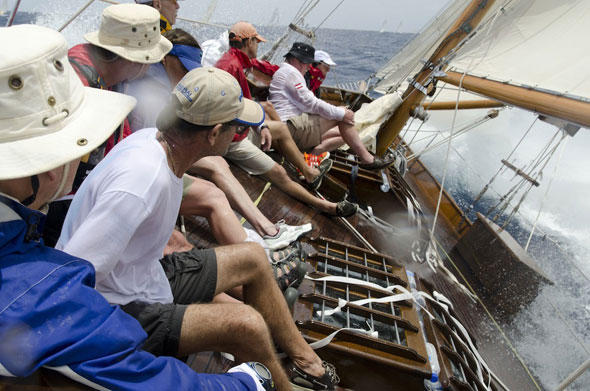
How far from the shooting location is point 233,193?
231 cm

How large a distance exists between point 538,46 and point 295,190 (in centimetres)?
442

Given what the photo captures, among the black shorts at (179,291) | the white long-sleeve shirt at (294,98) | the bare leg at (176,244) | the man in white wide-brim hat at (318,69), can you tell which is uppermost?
the man in white wide-brim hat at (318,69)

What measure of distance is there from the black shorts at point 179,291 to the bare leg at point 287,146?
6.28 ft

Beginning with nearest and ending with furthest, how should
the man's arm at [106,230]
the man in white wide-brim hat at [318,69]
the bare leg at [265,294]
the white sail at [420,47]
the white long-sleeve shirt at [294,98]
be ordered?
the man's arm at [106,230]
the bare leg at [265,294]
the white long-sleeve shirt at [294,98]
the man in white wide-brim hat at [318,69]
the white sail at [420,47]

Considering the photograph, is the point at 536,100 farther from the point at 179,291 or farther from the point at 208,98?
the point at 179,291

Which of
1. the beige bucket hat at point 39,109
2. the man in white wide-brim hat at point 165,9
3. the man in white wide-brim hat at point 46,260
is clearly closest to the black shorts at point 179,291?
the man in white wide-brim hat at point 46,260

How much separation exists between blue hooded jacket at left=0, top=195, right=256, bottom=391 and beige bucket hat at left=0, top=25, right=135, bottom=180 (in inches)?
4.0

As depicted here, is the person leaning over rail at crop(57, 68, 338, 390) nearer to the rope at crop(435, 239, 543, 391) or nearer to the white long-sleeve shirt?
the white long-sleeve shirt

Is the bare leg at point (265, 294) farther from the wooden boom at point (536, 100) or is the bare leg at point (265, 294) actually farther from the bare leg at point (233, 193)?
the wooden boom at point (536, 100)

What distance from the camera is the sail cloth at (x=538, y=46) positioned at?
3.70 meters

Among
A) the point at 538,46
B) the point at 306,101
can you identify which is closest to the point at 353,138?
the point at 306,101

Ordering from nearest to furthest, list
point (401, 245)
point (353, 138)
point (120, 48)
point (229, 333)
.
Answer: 1. point (229, 333)
2. point (120, 48)
3. point (401, 245)
4. point (353, 138)

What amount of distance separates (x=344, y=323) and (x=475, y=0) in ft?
12.7

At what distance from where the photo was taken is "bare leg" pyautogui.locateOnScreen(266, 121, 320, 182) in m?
3.17
